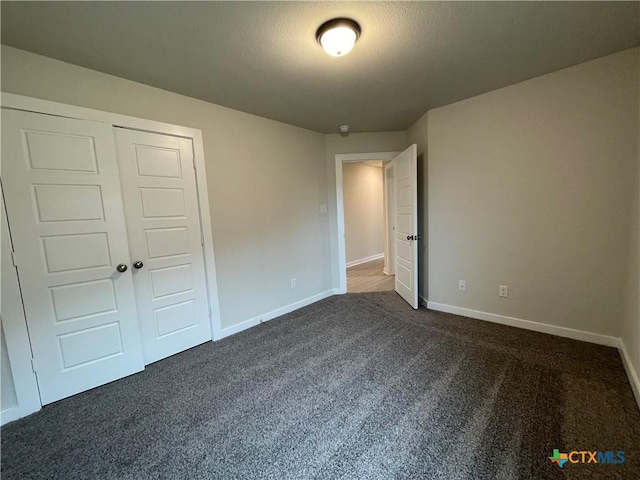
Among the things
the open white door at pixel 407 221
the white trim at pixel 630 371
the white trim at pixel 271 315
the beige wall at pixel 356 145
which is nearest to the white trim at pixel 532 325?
the white trim at pixel 630 371

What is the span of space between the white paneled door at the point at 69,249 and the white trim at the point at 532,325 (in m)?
3.29

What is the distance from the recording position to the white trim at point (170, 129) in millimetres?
1698

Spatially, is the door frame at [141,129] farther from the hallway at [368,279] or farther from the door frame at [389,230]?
the door frame at [389,230]

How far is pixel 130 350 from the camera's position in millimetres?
2137

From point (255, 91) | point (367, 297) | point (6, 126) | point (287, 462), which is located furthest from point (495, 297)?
point (6, 126)

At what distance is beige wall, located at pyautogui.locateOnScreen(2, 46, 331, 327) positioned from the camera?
1864 mm

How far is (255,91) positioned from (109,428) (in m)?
2.77

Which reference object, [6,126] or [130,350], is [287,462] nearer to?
[130,350]

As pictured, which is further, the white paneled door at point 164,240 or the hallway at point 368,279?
the hallway at point 368,279

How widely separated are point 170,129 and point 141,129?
0.23 meters

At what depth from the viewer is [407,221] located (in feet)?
11.1

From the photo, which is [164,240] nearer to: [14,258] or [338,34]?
[14,258]

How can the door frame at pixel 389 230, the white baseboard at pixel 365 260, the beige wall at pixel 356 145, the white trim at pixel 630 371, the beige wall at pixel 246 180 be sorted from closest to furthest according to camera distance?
the white trim at pixel 630 371 → the beige wall at pixel 246 180 → the beige wall at pixel 356 145 → the door frame at pixel 389 230 → the white baseboard at pixel 365 260

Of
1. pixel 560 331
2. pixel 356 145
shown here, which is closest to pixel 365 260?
pixel 356 145
